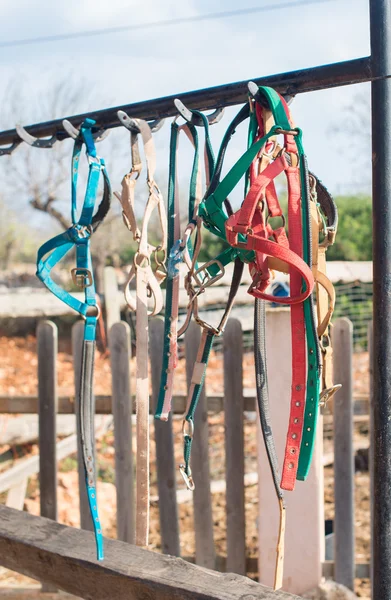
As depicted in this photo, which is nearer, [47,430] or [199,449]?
[199,449]

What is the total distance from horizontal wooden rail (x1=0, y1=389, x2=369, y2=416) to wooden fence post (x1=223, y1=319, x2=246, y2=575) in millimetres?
101

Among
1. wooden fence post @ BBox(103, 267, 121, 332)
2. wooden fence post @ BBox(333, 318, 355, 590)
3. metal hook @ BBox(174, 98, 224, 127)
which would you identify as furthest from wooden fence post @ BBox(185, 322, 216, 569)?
wooden fence post @ BBox(103, 267, 121, 332)

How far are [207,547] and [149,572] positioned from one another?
5.10ft

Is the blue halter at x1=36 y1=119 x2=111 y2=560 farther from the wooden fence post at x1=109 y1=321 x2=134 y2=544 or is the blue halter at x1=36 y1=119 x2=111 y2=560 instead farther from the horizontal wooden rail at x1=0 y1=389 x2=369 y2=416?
the horizontal wooden rail at x1=0 y1=389 x2=369 y2=416

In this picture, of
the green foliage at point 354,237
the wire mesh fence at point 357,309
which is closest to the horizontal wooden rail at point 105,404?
the wire mesh fence at point 357,309

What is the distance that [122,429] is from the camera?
2861 mm

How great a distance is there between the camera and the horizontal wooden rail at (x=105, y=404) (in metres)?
2.91

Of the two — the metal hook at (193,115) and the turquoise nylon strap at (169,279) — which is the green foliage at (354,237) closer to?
the metal hook at (193,115)

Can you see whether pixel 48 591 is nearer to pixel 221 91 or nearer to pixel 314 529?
pixel 314 529

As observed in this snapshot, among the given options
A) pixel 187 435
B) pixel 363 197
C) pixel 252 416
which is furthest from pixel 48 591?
pixel 363 197

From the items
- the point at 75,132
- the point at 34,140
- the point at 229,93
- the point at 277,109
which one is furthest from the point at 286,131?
the point at 34,140

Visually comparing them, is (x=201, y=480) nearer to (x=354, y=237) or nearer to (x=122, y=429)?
(x=122, y=429)

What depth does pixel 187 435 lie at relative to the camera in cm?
113

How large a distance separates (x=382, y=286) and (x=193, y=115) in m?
0.48
